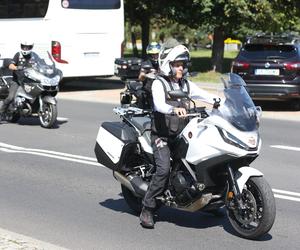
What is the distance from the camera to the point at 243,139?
541 centimetres

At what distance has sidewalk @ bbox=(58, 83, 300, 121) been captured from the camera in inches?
613

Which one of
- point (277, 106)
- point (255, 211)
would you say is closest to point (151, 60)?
point (255, 211)

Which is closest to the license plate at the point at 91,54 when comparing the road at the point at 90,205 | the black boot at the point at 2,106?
the black boot at the point at 2,106

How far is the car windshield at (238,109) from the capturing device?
17.9 feet

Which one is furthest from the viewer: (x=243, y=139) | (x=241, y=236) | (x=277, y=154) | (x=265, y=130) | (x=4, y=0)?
(x=4, y=0)

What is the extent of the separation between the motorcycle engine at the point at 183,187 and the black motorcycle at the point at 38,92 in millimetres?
7267

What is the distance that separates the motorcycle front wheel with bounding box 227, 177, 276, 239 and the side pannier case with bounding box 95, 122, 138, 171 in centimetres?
115

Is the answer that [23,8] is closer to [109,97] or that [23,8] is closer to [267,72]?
[109,97]

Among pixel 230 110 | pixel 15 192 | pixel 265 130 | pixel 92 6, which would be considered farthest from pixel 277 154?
pixel 92 6

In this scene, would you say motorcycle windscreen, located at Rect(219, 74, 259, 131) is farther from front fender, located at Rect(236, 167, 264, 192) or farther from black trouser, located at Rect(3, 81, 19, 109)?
black trouser, located at Rect(3, 81, 19, 109)

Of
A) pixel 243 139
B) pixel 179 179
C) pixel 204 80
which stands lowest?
pixel 204 80

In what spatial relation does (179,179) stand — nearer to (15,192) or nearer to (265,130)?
(15,192)

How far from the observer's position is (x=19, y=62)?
13.2 metres

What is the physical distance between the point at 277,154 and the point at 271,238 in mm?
4583
